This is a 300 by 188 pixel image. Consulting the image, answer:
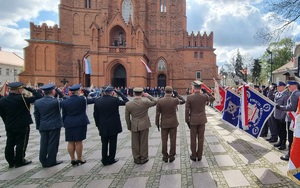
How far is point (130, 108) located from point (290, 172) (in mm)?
3655

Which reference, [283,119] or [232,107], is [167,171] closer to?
[232,107]

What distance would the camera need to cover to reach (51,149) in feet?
18.3

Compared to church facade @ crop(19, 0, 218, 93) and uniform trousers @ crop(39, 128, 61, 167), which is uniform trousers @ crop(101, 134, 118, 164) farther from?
church facade @ crop(19, 0, 218, 93)

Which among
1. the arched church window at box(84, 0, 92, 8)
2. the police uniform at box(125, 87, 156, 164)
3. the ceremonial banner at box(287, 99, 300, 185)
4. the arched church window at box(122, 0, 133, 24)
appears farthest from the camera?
the arched church window at box(122, 0, 133, 24)

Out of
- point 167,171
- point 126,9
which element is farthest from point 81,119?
point 126,9

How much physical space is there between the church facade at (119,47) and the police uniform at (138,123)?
1076 inches

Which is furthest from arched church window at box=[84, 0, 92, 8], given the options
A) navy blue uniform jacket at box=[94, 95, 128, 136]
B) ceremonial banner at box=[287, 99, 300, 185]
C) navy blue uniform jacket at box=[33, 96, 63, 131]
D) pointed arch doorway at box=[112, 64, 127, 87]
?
ceremonial banner at box=[287, 99, 300, 185]

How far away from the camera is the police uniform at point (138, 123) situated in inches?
221

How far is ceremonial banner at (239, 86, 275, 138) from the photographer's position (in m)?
6.24

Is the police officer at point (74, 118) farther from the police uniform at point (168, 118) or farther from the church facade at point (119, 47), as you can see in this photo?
the church facade at point (119, 47)

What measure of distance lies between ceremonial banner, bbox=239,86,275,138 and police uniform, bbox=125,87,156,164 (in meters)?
2.95

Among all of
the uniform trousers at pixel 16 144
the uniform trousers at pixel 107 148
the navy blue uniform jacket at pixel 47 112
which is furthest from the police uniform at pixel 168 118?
the uniform trousers at pixel 16 144

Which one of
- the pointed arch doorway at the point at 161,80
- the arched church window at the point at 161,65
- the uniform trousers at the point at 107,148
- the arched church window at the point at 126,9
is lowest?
the uniform trousers at the point at 107,148

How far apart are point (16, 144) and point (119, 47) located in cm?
3115
